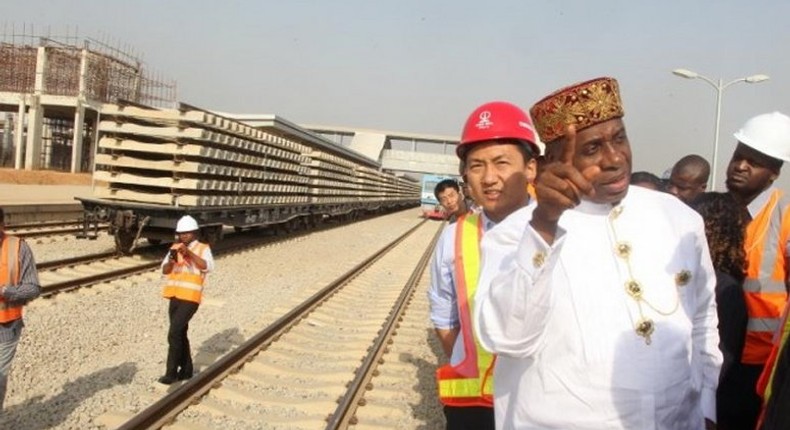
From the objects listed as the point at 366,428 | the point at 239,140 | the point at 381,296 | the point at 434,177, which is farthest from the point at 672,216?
the point at 434,177

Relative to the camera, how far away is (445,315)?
8.63ft

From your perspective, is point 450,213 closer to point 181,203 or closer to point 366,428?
point 366,428

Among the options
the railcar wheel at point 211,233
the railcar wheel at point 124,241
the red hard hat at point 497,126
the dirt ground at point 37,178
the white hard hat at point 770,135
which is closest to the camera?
the red hard hat at point 497,126

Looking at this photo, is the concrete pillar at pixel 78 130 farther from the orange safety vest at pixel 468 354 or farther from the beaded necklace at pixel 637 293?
the beaded necklace at pixel 637 293

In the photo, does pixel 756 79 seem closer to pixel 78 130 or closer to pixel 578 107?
pixel 578 107

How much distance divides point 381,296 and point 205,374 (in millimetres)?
5419

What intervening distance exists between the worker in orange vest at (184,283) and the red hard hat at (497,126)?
4.14 metres

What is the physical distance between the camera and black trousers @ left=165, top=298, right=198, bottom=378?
5689 millimetres

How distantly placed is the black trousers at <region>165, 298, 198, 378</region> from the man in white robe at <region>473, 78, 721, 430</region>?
4586 millimetres

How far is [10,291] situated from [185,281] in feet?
5.96

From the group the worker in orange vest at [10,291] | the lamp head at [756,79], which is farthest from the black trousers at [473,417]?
the lamp head at [756,79]

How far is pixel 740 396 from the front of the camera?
2887mm

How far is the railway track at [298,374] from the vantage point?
4.82 metres

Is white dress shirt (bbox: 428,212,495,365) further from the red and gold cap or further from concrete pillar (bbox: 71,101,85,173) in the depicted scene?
concrete pillar (bbox: 71,101,85,173)
